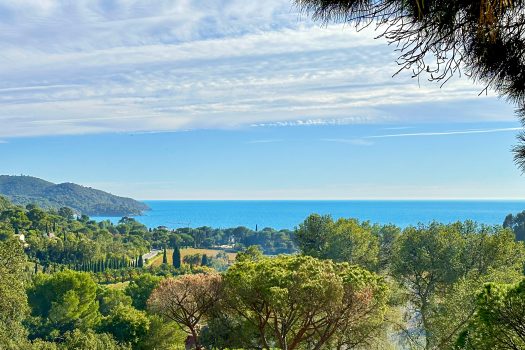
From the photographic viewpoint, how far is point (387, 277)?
17.6 m

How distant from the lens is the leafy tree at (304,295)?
10.6 m

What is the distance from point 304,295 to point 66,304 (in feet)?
65.6

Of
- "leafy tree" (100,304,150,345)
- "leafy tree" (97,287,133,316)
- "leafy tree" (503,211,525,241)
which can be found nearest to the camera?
"leafy tree" (100,304,150,345)

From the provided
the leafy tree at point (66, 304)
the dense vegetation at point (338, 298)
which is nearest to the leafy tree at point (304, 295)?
the dense vegetation at point (338, 298)

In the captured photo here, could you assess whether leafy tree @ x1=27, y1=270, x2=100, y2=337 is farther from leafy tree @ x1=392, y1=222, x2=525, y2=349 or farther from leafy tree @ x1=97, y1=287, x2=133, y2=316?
leafy tree @ x1=392, y1=222, x2=525, y2=349

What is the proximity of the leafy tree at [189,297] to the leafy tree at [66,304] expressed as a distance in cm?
1349

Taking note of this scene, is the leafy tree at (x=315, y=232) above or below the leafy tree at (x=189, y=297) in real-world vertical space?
above

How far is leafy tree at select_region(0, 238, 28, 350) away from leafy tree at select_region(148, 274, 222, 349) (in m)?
4.60

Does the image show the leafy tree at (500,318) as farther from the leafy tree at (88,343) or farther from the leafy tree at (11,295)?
the leafy tree at (11,295)

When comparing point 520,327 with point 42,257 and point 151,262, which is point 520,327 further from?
point 151,262

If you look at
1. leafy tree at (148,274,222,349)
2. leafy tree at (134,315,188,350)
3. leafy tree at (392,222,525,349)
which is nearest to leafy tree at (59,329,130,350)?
leafy tree at (134,315,188,350)

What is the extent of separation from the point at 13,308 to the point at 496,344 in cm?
1394

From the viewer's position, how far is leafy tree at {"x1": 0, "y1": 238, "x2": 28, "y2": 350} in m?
15.0

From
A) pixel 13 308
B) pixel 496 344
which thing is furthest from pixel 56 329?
pixel 496 344
